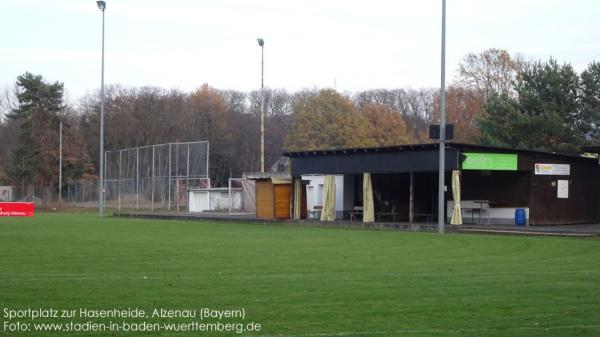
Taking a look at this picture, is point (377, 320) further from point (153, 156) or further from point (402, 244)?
point (153, 156)

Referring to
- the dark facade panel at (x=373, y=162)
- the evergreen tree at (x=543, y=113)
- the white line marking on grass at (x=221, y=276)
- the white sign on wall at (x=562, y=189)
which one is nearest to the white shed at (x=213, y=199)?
the dark facade panel at (x=373, y=162)

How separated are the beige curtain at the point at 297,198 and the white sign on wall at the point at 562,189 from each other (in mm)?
13971

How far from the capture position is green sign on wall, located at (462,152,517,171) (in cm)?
3622

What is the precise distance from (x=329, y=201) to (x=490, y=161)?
9913 mm

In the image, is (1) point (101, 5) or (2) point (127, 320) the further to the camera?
(1) point (101, 5)

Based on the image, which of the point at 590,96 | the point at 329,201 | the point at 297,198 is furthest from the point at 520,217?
the point at 590,96

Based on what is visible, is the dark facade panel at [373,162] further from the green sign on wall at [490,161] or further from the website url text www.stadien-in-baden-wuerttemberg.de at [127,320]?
the website url text www.stadien-in-baden-wuerttemberg.de at [127,320]

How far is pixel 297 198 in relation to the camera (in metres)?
45.5

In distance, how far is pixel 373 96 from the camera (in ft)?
342

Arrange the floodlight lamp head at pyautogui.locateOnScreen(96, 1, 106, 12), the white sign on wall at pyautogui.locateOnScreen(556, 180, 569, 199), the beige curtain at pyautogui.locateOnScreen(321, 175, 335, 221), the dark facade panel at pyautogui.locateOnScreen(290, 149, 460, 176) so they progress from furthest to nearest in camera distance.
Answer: the floodlight lamp head at pyautogui.locateOnScreen(96, 1, 106, 12)
the beige curtain at pyautogui.locateOnScreen(321, 175, 335, 221)
the white sign on wall at pyautogui.locateOnScreen(556, 180, 569, 199)
the dark facade panel at pyautogui.locateOnScreen(290, 149, 460, 176)

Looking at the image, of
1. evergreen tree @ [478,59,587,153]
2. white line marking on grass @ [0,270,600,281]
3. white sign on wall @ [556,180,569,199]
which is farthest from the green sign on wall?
white line marking on grass @ [0,270,600,281]

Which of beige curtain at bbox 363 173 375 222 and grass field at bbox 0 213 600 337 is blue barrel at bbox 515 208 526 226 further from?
grass field at bbox 0 213 600 337

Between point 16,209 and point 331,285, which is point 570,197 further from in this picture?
point 16,209

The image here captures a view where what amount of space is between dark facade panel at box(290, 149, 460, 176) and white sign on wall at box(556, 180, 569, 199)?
6.03 meters
